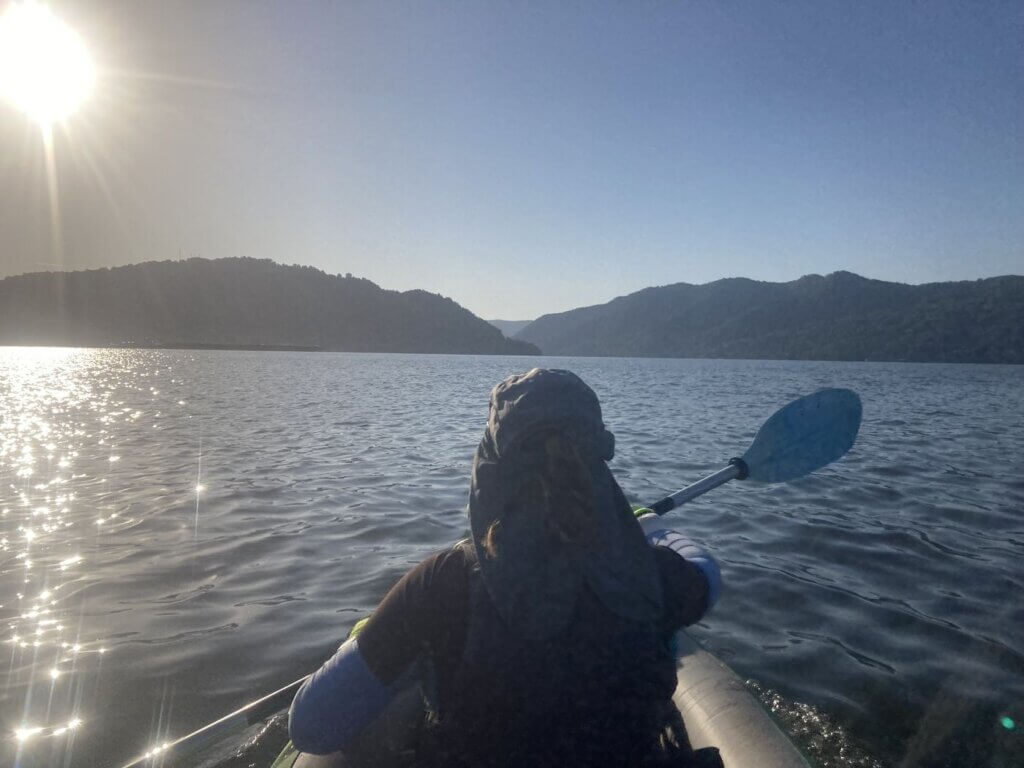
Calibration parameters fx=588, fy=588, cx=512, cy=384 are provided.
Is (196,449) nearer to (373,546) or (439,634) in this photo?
(373,546)

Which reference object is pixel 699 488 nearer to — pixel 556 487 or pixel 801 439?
pixel 801 439

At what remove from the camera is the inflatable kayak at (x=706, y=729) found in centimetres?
287

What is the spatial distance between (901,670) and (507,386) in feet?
17.0

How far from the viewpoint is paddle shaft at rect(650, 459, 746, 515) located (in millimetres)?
4793

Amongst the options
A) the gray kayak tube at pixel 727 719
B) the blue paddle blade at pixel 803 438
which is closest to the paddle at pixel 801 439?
the blue paddle blade at pixel 803 438

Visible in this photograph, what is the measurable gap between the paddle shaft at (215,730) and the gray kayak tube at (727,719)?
2.32m

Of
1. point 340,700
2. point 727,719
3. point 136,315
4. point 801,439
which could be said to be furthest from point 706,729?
point 136,315

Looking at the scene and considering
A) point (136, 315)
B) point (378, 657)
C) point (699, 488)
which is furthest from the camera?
point (136, 315)

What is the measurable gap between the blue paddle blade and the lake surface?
171 centimetres

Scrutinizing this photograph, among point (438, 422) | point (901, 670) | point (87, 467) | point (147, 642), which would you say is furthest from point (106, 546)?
point (438, 422)

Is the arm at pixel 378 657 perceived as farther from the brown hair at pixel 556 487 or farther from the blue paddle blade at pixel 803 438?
the blue paddle blade at pixel 803 438

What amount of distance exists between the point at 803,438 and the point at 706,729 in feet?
11.3

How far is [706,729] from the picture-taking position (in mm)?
3463

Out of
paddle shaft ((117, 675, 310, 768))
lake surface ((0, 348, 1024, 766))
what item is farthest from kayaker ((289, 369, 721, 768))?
lake surface ((0, 348, 1024, 766))
